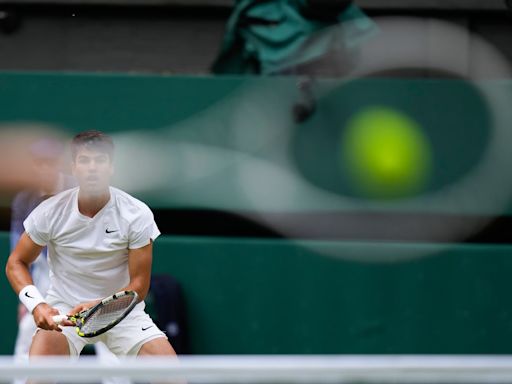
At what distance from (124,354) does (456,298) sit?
3.10m

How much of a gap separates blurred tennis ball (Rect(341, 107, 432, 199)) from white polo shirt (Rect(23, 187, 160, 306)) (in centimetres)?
285

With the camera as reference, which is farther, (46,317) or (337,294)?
(337,294)

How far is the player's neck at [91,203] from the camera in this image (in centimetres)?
414

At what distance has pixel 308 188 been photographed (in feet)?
22.3

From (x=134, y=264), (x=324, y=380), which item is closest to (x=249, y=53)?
(x=134, y=264)

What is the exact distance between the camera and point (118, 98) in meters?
6.77

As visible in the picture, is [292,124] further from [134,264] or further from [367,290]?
[134,264]

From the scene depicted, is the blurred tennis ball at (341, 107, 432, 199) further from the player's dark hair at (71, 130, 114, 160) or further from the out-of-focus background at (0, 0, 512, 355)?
the player's dark hair at (71, 130, 114, 160)

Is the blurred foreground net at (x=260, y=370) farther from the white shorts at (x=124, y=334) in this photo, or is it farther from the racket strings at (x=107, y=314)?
the white shorts at (x=124, y=334)

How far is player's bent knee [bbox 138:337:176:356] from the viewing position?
414cm

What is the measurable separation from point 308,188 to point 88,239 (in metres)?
2.88

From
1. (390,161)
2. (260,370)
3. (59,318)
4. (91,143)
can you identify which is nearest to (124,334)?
(59,318)

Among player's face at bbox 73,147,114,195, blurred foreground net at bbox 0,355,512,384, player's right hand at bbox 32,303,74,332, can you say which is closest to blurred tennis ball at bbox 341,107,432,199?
player's face at bbox 73,147,114,195

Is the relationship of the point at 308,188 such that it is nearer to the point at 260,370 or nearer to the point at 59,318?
the point at 59,318
